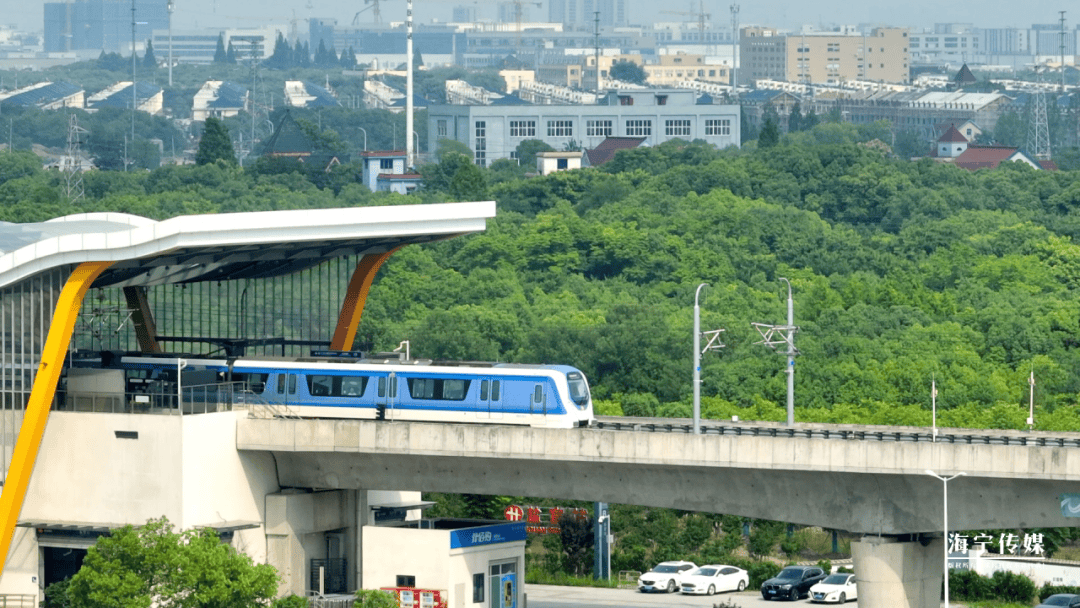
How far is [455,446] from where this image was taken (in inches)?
2621

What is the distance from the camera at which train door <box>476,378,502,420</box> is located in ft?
222

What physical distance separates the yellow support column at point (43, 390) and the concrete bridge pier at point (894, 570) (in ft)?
78.4

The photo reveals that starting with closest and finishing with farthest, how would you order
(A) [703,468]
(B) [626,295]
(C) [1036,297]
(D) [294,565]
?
1. (A) [703,468]
2. (D) [294,565]
3. (C) [1036,297]
4. (B) [626,295]

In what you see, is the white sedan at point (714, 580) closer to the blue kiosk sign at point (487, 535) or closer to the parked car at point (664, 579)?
the parked car at point (664, 579)

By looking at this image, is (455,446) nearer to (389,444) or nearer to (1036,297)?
(389,444)

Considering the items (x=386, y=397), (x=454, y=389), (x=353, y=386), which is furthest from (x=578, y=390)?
(x=353, y=386)

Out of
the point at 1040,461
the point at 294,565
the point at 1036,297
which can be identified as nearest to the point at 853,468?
the point at 1040,461

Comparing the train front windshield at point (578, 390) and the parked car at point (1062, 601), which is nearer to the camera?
the train front windshield at point (578, 390)

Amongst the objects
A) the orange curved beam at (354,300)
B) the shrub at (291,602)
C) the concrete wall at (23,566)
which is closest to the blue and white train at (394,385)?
the concrete wall at (23,566)

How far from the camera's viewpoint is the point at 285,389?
70500 mm

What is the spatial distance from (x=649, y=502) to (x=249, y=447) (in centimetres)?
1231

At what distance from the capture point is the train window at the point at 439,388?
68.3 m

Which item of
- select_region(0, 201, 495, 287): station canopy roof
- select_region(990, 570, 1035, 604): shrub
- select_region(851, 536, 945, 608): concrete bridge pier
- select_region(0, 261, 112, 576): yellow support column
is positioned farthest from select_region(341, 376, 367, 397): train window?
select_region(990, 570, 1035, 604): shrub

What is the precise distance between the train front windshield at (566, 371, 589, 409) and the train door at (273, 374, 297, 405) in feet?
29.3
